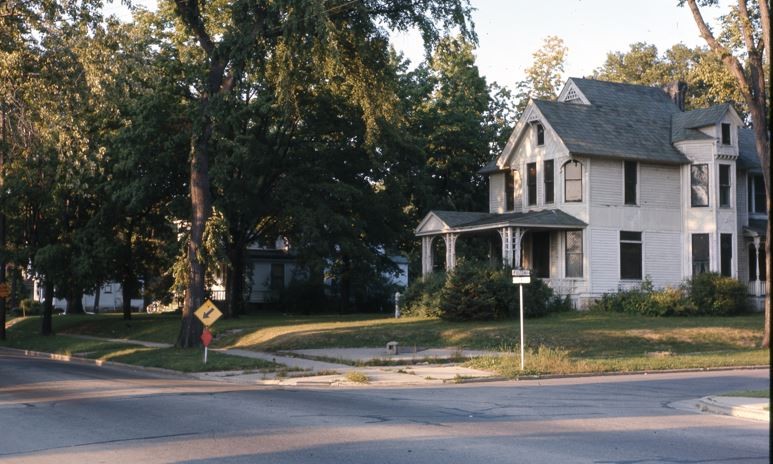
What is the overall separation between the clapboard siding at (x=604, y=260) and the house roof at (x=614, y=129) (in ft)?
10.5

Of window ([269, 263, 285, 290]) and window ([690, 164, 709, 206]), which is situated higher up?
window ([690, 164, 709, 206])

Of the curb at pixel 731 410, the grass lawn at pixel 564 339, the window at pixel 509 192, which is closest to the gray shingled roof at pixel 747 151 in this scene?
the grass lawn at pixel 564 339

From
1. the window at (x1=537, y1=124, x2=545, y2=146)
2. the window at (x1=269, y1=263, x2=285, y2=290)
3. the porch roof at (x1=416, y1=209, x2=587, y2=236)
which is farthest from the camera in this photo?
the window at (x1=269, y1=263, x2=285, y2=290)

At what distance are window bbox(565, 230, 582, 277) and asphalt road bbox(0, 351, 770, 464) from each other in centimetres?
1682

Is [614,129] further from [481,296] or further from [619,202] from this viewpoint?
[481,296]

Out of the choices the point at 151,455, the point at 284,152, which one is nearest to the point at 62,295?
the point at 284,152

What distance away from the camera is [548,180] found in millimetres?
38000

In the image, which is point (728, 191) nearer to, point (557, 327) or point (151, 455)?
point (557, 327)

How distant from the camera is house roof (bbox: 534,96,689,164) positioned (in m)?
36.4

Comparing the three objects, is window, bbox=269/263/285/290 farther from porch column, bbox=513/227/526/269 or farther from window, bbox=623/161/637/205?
Answer: window, bbox=623/161/637/205

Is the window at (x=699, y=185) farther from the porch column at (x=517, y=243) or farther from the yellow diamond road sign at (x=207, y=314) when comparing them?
the yellow diamond road sign at (x=207, y=314)

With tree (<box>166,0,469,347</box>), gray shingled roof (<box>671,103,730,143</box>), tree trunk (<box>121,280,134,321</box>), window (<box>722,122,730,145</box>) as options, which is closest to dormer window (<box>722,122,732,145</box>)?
window (<box>722,122,730,145</box>)

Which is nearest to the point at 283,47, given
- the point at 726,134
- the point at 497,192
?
the point at 497,192

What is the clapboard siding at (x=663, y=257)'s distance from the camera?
1485 inches
